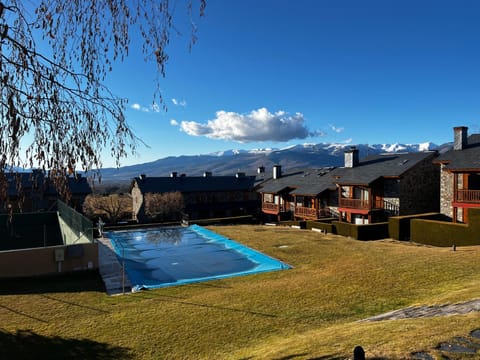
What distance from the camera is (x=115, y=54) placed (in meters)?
4.47

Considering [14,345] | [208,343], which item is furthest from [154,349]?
[14,345]

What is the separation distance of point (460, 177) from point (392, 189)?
17.3 ft

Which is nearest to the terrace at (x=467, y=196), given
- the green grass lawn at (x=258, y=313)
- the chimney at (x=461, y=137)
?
the chimney at (x=461, y=137)

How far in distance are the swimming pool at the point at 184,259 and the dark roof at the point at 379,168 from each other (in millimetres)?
13506

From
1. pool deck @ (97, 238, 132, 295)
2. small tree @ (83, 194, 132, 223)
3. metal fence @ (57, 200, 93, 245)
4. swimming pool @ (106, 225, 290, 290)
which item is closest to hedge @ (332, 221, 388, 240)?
swimming pool @ (106, 225, 290, 290)

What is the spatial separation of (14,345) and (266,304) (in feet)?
24.5

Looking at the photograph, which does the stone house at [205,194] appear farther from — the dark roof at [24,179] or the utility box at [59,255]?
the dark roof at [24,179]

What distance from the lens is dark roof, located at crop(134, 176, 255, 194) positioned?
46.0m

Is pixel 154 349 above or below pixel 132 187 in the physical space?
below

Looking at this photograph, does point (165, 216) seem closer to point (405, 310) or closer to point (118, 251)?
point (118, 251)

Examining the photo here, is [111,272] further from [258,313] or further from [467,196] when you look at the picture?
[467,196]

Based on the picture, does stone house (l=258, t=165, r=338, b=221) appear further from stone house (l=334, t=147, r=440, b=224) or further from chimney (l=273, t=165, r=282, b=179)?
stone house (l=334, t=147, r=440, b=224)

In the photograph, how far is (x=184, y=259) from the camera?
66.4 ft

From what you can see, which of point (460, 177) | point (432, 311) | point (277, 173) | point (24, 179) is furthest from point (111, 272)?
point (277, 173)
